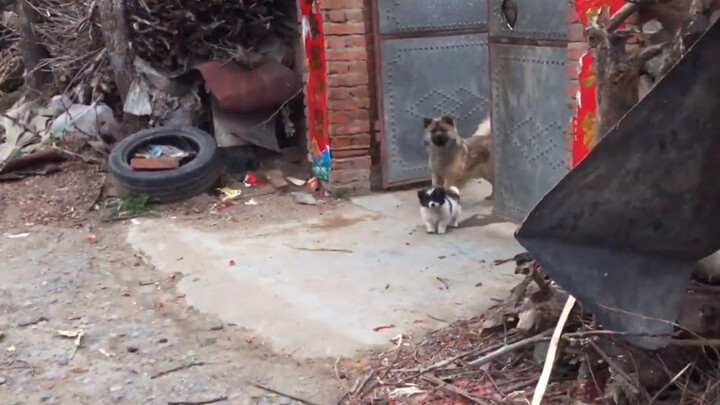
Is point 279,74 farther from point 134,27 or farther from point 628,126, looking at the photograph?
point 628,126

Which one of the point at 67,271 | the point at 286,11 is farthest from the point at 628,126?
the point at 286,11

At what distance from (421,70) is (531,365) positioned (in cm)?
447

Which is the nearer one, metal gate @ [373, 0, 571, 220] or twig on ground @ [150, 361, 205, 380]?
twig on ground @ [150, 361, 205, 380]

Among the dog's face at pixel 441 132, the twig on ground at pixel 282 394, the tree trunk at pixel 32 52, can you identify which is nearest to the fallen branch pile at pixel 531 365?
the twig on ground at pixel 282 394

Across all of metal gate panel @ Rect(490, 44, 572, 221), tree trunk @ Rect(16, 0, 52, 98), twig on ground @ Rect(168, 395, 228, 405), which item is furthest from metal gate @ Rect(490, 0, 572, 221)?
tree trunk @ Rect(16, 0, 52, 98)

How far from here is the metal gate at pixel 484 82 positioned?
6.01 meters

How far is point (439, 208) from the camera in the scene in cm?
634

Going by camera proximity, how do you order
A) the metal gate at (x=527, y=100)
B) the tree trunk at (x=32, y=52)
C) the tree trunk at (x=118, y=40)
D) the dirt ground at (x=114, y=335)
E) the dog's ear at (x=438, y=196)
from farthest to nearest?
1. the tree trunk at (x=32, y=52)
2. the tree trunk at (x=118, y=40)
3. the dog's ear at (x=438, y=196)
4. the metal gate at (x=527, y=100)
5. the dirt ground at (x=114, y=335)

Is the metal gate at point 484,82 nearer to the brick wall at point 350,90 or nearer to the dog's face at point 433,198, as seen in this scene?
the brick wall at point 350,90

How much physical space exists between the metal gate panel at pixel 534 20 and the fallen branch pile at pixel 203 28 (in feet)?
9.21

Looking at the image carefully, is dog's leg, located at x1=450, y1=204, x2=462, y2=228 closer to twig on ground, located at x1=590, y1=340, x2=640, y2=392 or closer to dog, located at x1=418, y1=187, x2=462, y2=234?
dog, located at x1=418, y1=187, x2=462, y2=234

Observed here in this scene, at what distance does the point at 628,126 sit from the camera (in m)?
2.64

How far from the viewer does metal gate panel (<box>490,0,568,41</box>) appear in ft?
18.9

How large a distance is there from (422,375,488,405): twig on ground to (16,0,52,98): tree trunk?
8499 millimetres
